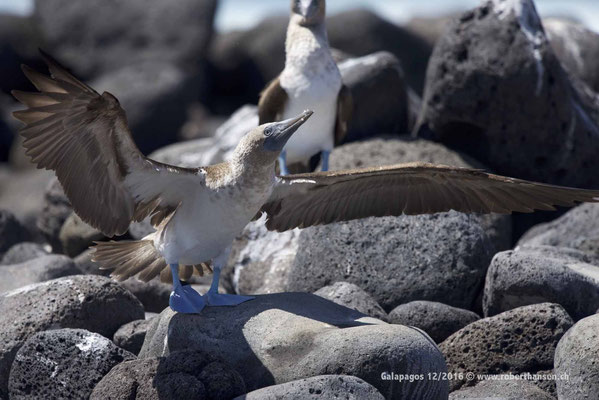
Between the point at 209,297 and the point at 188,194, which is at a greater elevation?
the point at 188,194

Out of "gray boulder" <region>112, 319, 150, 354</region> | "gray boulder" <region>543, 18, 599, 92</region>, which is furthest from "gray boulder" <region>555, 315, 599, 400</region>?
"gray boulder" <region>543, 18, 599, 92</region>

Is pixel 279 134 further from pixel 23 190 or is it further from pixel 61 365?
pixel 23 190

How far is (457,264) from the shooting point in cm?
666

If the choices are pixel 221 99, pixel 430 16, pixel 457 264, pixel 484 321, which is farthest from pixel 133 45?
pixel 484 321

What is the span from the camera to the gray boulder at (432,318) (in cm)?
607

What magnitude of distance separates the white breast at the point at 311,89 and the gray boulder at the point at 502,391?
2.85 metres

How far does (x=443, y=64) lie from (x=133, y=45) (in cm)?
736

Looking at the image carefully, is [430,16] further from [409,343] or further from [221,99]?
[409,343]

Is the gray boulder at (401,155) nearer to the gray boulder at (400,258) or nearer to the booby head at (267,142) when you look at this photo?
the gray boulder at (400,258)

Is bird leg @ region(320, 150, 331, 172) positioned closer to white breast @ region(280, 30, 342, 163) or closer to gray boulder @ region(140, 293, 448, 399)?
white breast @ region(280, 30, 342, 163)

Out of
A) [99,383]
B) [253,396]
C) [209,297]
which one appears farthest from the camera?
[209,297]

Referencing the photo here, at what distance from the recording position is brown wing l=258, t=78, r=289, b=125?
25.0ft

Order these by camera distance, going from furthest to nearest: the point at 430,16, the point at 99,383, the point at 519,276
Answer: the point at 430,16 → the point at 519,276 → the point at 99,383

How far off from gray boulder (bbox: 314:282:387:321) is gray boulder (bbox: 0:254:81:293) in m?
2.17
